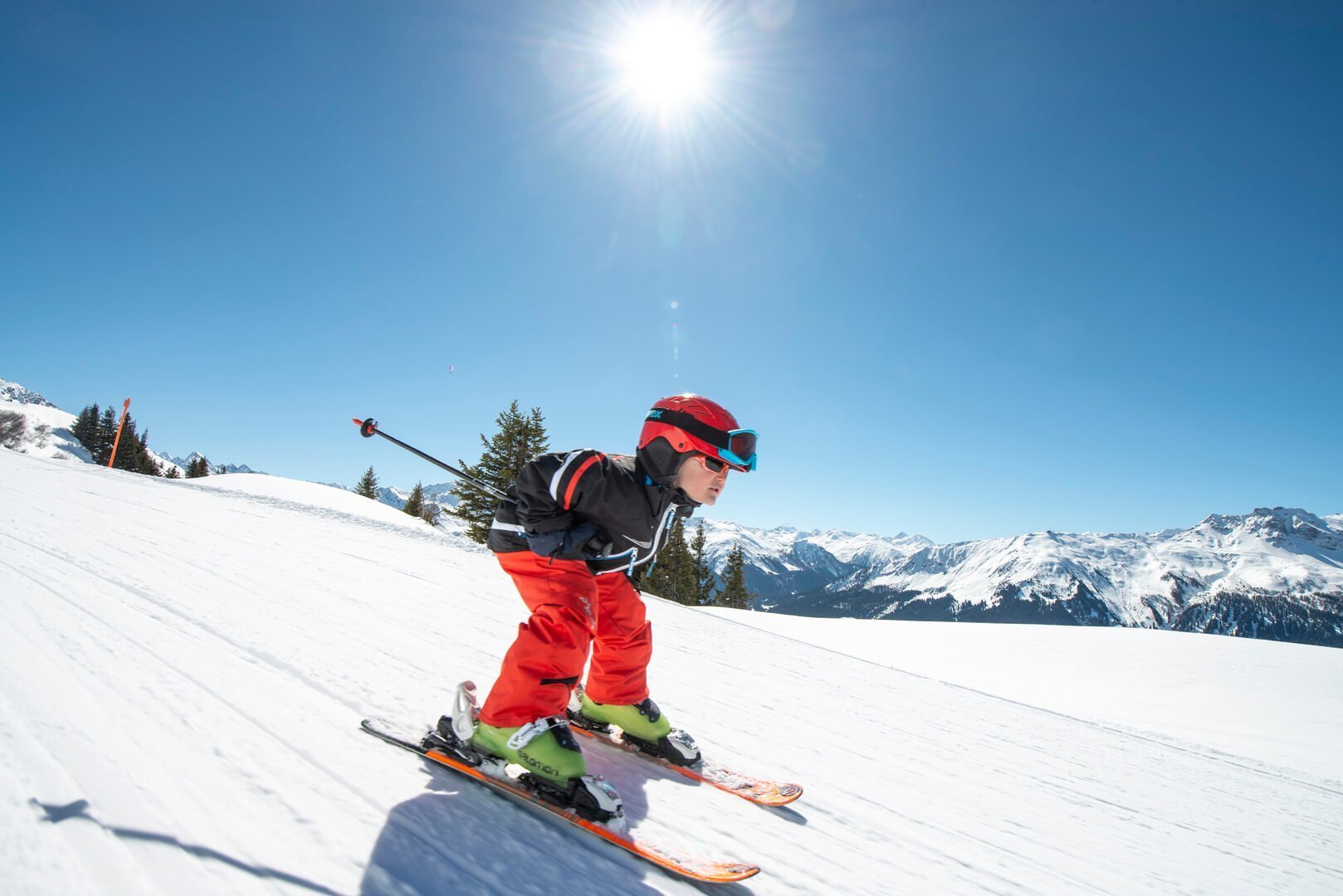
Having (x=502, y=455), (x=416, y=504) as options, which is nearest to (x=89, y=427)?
(x=416, y=504)

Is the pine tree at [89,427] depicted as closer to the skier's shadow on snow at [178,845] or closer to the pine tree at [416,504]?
the pine tree at [416,504]

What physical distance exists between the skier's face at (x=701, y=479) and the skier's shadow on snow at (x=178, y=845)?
2.04m

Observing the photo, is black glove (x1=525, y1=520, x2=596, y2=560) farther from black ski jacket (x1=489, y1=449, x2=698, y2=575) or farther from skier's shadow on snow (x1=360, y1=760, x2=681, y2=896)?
skier's shadow on snow (x1=360, y1=760, x2=681, y2=896)

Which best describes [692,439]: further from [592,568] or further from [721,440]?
[592,568]

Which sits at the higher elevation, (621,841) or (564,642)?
(564,642)

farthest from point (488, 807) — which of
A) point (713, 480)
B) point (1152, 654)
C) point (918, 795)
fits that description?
point (1152, 654)

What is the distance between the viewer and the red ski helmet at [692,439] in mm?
2877

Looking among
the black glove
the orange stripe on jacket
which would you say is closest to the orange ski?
the black glove

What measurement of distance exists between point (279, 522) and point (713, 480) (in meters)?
9.68

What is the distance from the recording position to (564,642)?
2.40m

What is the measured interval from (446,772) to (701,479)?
1.75 m

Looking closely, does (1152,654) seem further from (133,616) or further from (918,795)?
(133,616)

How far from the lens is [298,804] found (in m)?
1.85

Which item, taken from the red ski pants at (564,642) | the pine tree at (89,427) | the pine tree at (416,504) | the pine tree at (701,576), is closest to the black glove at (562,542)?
the red ski pants at (564,642)
